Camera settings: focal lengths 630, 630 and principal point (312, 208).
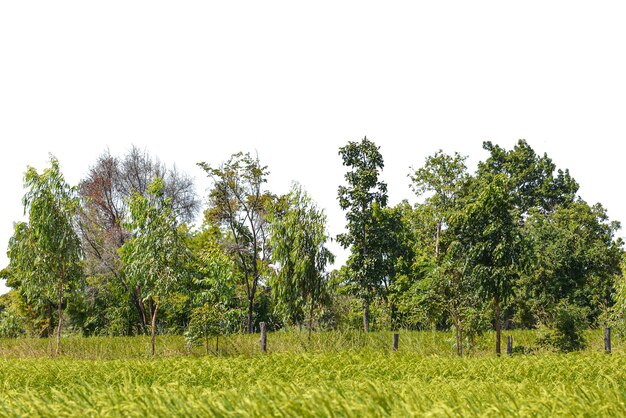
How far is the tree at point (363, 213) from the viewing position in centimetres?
3000

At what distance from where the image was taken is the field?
225 inches

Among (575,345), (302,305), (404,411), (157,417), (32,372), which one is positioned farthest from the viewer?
(302,305)

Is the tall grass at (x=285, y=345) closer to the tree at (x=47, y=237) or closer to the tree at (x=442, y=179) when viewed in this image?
the tree at (x=47, y=237)

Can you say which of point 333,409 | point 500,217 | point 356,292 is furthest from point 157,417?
point 356,292

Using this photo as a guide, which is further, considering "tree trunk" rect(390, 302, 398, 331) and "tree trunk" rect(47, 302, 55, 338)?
"tree trunk" rect(390, 302, 398, 331)

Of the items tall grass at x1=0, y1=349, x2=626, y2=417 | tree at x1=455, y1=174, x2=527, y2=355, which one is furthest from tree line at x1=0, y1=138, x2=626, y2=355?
tall grass at x1=0, y1=349, x2=626, y2=417

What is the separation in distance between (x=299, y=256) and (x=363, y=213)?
A: 10.1 meters

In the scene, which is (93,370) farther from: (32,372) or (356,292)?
(356,292)

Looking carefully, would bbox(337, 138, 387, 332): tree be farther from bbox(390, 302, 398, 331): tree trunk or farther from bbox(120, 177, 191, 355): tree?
bbox(120, 177, 191, 355): tree

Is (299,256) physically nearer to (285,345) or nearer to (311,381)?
(285,345)

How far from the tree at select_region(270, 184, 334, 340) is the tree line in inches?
1.8

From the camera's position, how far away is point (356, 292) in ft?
99.7

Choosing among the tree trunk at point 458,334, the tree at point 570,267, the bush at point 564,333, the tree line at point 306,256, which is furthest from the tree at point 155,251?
the tree at point 570,267

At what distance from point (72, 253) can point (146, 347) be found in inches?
161
